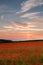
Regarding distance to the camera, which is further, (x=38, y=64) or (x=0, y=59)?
(x=0, y=59)

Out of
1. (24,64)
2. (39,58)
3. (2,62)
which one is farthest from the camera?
(39,58)

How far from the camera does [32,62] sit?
1373 centimetres

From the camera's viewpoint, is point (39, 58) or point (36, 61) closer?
point (36, 61)

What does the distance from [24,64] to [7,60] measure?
137 centimetres

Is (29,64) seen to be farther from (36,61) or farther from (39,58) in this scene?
(39,58)

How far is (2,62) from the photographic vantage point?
14039 millimetres

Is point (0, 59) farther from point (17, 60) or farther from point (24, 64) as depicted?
point (24, 64)

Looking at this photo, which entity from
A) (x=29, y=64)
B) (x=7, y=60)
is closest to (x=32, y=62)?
(x=29, y=64)

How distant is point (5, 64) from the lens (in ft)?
44.5

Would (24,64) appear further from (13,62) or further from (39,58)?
(39,58)

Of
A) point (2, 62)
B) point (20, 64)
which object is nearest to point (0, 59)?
point (2, 62)

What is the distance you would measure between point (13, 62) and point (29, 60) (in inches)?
40.0

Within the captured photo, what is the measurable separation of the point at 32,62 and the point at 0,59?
6.35ft

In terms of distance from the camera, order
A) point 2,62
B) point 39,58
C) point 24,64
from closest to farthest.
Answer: point 24,64
point 2,62
point 39,58
